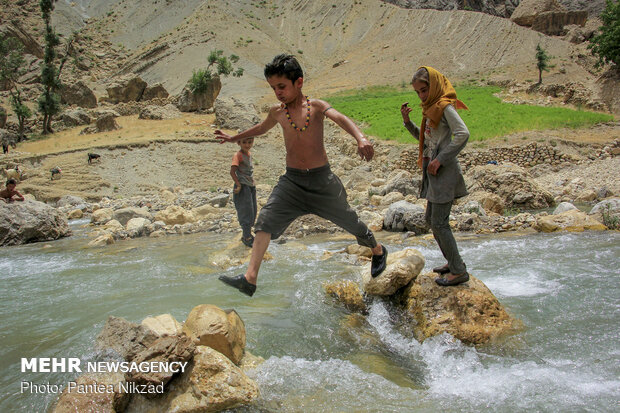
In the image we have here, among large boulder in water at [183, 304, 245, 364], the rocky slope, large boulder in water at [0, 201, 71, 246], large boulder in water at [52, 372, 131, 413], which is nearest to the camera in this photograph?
large boulder in water at [52, 372, 131, 413]

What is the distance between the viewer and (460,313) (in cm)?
342

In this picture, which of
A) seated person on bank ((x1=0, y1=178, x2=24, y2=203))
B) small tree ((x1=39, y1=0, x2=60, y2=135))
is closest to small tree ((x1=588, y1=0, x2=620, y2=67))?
seated person on bank ((x1=0, y1=178, x2=24, y2=203))

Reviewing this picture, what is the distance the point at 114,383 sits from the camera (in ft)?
8.05

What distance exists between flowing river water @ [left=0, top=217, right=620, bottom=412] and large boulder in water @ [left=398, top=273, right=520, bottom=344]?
110 mm

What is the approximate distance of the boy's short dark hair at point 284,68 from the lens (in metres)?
3.10

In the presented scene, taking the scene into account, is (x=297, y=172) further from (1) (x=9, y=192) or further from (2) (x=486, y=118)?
(2) (x=486, y=118)

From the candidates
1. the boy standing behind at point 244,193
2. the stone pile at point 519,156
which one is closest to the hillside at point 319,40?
the stone pile at point 519,156

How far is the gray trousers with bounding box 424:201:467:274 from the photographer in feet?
11.2

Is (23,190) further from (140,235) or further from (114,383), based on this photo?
(114,383)

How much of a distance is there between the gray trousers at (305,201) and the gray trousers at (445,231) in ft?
2.13

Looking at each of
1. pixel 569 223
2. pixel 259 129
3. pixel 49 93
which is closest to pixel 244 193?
pixel 259 129

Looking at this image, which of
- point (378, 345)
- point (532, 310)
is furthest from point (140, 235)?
point (532, 310)

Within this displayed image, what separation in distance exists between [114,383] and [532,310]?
3.52 m

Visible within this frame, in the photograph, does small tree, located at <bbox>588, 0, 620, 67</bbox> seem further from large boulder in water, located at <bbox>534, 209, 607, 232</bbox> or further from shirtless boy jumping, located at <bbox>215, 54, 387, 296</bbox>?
shirtless boy jumping, located at <bbox>215, 54, 387, 296</bbox>
